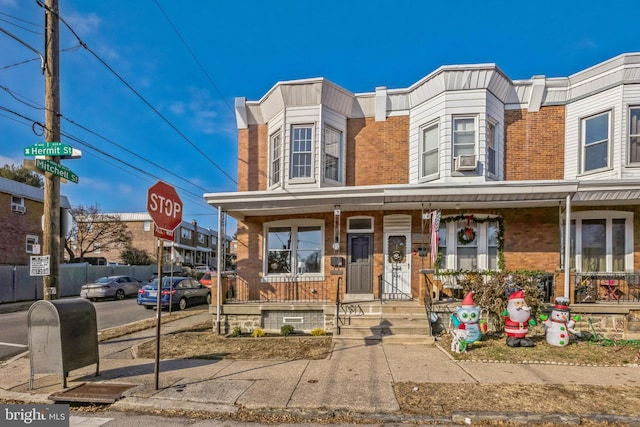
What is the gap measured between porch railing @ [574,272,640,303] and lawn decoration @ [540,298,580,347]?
5.96 feet

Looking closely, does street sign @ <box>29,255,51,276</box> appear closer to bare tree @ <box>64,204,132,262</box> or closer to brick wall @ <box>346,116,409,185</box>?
brick wall @ <box>346,116,409,185</box>

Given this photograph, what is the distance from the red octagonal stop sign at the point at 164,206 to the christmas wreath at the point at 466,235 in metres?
8.40

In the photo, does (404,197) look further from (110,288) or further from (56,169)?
(110,288)

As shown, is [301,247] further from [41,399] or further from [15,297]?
[15,297]

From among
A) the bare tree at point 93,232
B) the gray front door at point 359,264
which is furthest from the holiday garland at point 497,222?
the bare tree at point 93,232

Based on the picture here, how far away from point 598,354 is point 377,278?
5.46 metres

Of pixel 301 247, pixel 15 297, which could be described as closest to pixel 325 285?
pixel 301 247

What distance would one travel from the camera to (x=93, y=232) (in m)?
36.3

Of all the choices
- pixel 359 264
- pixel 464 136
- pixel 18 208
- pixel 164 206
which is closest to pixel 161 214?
pixel 164 206

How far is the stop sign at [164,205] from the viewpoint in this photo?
5207mm

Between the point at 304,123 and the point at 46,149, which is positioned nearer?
the point at 46,149

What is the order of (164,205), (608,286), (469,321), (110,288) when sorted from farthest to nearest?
(110,288) → (608,286) → (469,321) → (164,205)

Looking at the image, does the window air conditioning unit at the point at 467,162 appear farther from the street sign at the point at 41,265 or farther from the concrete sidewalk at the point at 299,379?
the street sign at the point at 41,265

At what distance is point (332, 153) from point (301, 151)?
1.07 m
